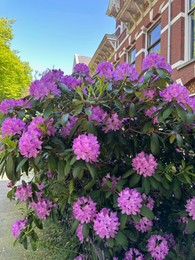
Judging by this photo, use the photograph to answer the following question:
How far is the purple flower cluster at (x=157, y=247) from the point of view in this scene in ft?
4.55

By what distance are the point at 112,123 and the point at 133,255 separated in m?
0.86

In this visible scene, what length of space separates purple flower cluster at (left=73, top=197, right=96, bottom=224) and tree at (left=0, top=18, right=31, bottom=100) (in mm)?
14573

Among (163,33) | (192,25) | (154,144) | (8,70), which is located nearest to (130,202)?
(154,144)

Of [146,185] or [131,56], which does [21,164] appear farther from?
[131,56]

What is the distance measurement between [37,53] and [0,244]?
52.3 ft

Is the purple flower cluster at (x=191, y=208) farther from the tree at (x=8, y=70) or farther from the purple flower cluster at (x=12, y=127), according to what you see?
the tree at (x=8, y=70)

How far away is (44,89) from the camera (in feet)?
4.36

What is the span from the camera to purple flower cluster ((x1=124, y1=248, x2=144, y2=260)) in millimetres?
1452

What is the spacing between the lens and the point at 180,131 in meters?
1.40

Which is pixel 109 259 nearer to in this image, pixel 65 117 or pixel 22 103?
pixel 65 117

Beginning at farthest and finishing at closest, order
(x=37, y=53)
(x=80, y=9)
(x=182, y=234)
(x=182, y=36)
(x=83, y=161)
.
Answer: (x=37, y=53), (x=80, y=9), (x=182, y=36), (x=182, y=234), (x=83, y=161)

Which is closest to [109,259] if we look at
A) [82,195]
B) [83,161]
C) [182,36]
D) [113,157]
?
[82,195]

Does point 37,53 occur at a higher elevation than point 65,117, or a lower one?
higher

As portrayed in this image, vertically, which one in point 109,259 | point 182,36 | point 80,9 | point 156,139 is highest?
point 80,9
